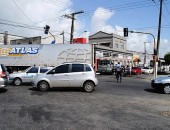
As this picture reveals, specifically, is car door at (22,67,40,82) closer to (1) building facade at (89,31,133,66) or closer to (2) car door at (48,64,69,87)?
(2) car door at (48,64,69,87)

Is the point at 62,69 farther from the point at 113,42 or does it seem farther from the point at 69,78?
the point at 113,42

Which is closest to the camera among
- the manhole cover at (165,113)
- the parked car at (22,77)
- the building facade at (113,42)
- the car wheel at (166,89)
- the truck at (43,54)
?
the manhole cover at (165,113)

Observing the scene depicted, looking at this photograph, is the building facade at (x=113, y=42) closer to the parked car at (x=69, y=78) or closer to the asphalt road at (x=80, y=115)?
the parked car at (x=69, y=78)

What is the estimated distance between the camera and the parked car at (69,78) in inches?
566

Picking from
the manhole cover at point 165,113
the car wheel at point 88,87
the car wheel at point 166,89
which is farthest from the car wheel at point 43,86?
the manhole cover at point 165,113

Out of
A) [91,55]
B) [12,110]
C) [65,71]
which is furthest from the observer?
[91,55]

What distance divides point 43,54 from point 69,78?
13.1 m

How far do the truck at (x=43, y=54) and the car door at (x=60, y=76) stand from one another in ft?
36.4

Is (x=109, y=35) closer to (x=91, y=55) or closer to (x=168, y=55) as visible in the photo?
(x=168, y=55)

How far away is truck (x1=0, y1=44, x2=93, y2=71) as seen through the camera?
2562 centimetres

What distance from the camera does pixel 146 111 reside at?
9.43 metres

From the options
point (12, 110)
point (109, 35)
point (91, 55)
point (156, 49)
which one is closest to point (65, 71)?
point (12, 110)

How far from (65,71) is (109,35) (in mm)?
63929

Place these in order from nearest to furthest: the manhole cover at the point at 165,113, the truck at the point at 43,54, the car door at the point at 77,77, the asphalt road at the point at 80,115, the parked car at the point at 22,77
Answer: the asphalt road at the point at 80,115
the manhole cover at the point at 165,113
the car door at the point at 77,77
the parked car at the point at 22,77
the truck at the point at 43,54
